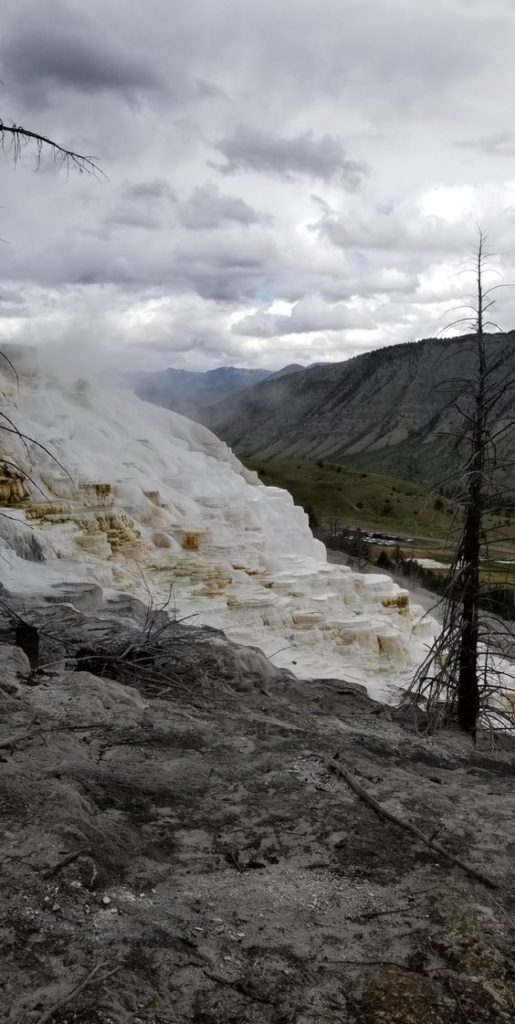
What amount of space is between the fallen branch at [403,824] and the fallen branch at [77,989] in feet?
6.53

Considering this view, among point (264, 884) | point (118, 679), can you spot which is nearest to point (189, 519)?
point (118, 679)

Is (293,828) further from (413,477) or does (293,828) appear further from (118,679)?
(413,477)

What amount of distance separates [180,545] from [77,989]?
17.9m

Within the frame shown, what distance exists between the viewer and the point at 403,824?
447 centimetres

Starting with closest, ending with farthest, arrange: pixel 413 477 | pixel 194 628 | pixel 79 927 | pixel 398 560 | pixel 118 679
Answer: pixel 79 927, pixel 118 679, pixel 194 628, pixel 398 560, pixel 413 477

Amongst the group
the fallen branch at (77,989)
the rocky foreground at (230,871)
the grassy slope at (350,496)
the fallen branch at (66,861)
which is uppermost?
the grassy slope at (350,496)

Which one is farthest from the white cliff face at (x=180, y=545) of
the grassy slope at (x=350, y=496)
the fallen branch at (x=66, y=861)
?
the grassy slope at (x=350, y=496)

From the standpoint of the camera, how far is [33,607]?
1122 centimetres

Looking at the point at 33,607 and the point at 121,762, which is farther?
the point at 33,607

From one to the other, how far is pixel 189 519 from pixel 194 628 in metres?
11.5

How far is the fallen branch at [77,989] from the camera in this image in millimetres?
2524

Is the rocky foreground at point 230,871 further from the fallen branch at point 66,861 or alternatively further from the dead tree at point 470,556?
the dead tree at point 470,556

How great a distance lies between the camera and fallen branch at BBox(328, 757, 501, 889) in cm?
386

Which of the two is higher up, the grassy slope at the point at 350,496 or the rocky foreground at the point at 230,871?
the grassy slope at the point at 350,496
